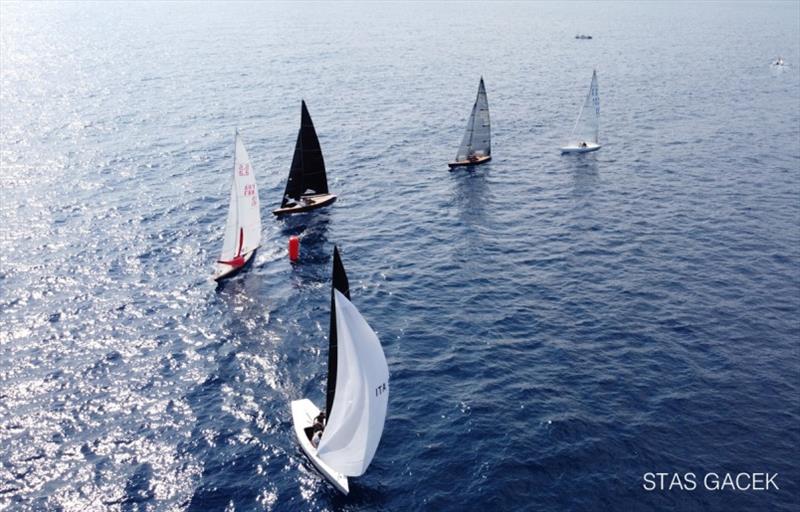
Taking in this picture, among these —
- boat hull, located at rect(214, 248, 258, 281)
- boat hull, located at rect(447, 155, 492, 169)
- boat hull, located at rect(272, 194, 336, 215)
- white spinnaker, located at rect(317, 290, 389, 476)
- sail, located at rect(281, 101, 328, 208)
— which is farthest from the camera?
boat hull, located at rect(447, 155, 492, 169)

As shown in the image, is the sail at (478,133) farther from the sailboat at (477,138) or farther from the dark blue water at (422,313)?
the dark blue water at (422,313)

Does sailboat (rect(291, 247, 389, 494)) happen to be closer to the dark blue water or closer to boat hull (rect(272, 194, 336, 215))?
the dark blue water

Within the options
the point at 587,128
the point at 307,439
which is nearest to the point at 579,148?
the point at 587,128

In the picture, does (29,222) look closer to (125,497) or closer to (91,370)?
(91,370)

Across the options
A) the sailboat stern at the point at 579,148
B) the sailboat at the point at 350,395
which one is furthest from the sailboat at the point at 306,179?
the sailboat at the point at 350,395

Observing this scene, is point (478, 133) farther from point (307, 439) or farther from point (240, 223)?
point (307, 439)

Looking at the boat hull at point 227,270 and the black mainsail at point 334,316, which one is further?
the boat hull at point 227,270

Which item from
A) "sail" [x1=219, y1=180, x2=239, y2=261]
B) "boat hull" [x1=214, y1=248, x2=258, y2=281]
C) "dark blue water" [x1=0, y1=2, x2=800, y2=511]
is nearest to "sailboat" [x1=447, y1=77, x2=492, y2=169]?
"dark blue water" [x1=0, y1=2, x2=800, y2=511]

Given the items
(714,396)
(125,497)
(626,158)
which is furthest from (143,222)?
(626,158)
